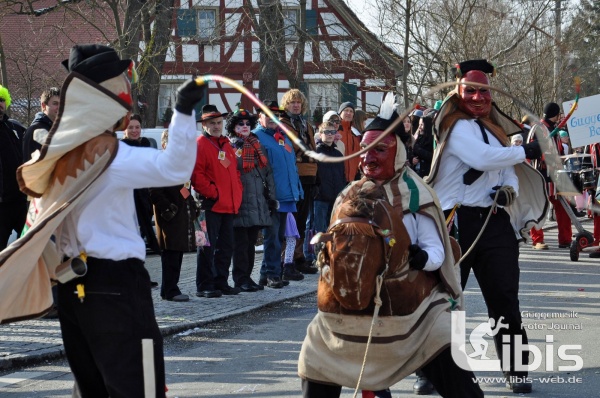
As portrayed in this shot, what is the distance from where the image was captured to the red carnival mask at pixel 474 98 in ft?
22.6

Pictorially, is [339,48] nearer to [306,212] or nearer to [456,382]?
[306,212]

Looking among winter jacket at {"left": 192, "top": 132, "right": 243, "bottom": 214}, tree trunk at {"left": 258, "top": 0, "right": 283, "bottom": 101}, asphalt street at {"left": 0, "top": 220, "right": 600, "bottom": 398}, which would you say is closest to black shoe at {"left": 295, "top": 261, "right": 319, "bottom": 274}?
asphalt street at {"left": 0, "top": 220, "right": 600, "bottom": 398}

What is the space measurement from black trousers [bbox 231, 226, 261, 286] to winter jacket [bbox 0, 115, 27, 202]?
270 cm

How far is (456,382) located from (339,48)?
25.0 meters

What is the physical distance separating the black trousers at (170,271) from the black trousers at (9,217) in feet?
5.19

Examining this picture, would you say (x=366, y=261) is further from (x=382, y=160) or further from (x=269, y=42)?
(x=269, y=42)

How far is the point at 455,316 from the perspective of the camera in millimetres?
5332

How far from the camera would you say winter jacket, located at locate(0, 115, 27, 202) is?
384 inches

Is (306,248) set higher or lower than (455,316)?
lower

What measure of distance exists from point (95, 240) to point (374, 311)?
1.34 meters

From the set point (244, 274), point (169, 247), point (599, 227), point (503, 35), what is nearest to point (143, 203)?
point (169, 247)

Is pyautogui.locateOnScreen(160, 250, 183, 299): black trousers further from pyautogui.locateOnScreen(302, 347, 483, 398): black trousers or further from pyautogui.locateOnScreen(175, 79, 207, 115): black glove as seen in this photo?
pyautogui.locateOnScreen(175, 79, 207, 115): black glove

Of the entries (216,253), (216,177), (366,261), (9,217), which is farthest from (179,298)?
(366,261)

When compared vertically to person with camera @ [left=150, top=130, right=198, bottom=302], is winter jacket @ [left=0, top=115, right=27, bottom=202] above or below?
above
